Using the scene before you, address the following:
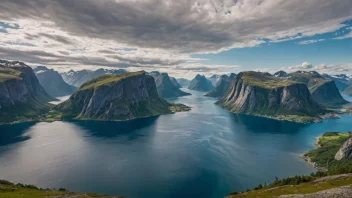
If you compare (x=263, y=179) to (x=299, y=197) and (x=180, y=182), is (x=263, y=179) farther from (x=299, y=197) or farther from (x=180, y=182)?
(x=299, y=197)

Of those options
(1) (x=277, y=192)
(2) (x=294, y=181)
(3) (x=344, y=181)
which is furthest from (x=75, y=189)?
(3) (x=344, y=181)

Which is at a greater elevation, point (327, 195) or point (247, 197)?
point (327, 195)

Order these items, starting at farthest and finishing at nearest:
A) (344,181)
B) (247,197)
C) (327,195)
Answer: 1. (247,197)
2. (344,181)
3. (327,195)

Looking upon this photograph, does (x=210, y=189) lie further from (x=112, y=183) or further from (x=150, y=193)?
(x=112, y=183)

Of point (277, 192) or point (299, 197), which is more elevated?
point (299, 197)

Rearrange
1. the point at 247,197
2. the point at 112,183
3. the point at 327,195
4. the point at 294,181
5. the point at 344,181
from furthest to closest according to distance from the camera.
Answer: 1. the point at 112,183
2. the point at 294,181
3. the point at 247,197
4. the point at 344,181
5. the point at 327,195

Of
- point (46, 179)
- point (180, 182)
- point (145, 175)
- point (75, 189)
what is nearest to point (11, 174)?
point (46, 179)

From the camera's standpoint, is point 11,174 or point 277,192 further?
point 11,174

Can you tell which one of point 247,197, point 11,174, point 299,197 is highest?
point 299,197

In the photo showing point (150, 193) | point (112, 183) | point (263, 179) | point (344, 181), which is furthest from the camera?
point (263, 179)
